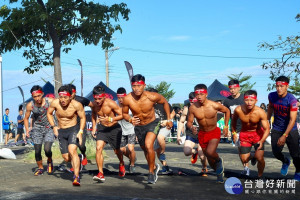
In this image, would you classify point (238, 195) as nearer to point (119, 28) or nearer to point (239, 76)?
point (119, 28)

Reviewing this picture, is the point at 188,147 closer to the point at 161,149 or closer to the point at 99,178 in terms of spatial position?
the point at 161,149

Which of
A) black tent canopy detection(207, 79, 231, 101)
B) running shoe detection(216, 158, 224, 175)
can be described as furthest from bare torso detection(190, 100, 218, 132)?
black tent canopy detection(207, 79, 231, 101)

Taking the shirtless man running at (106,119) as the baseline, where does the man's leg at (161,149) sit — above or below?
below

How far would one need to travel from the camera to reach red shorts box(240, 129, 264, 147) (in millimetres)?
8859

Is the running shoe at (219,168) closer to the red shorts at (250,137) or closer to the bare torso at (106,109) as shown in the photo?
the red shorts at (250,137)

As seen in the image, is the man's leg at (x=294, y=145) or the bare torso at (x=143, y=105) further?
the bare torso at (x=143, y=105)

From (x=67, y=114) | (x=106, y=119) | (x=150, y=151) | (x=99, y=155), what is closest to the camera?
(x=150, y=151)

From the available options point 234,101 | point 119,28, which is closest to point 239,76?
point 119,28

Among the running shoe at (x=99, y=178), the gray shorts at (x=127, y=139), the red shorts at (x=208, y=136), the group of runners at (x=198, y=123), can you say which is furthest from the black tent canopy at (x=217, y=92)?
the running shoe at (x=99, y=178)

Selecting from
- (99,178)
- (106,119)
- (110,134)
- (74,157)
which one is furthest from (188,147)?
(74,157)

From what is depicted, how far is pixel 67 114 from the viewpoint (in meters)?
A: 9.26

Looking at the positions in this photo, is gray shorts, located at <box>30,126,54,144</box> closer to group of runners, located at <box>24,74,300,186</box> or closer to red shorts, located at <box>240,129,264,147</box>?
group of runners, located at <box>24,74,300,186</box>

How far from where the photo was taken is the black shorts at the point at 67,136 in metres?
9.01

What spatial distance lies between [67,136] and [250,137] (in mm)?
3852
